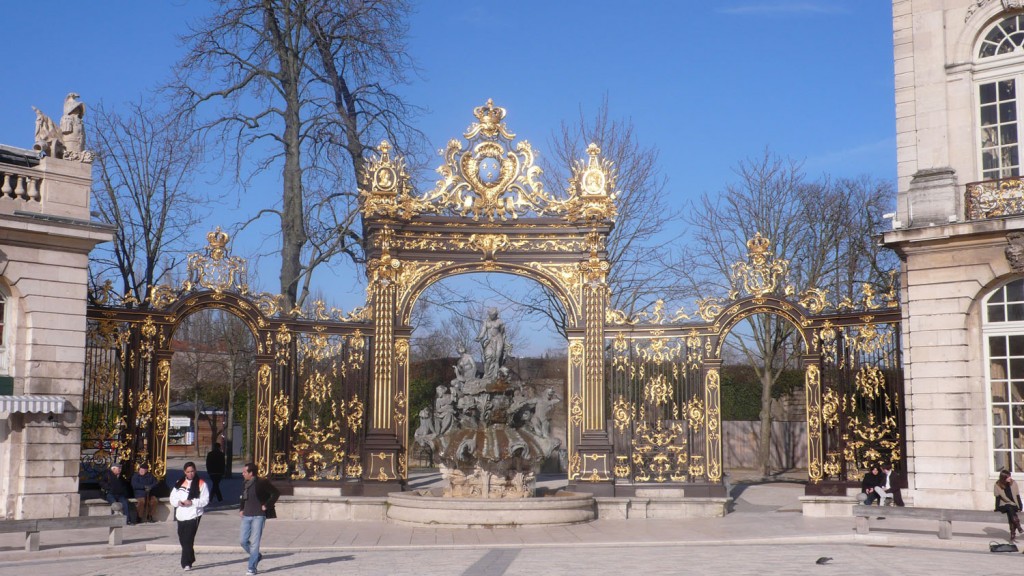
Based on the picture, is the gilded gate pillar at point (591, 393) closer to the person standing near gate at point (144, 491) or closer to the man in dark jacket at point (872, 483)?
the man in dark jacket at point (872, 483)

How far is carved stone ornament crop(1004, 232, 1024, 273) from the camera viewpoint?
15.8m

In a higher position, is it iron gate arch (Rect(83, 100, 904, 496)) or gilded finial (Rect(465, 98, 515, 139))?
gilded finial (Rect(465, 98, 515, 139))

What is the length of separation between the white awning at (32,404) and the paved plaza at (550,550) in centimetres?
180

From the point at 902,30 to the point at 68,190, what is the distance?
13739 mm

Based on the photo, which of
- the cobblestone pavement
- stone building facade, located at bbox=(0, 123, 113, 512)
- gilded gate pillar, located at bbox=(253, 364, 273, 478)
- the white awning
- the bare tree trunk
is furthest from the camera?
the bare tree trunk

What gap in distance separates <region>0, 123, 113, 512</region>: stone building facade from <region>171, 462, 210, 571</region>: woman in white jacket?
3.95 metres

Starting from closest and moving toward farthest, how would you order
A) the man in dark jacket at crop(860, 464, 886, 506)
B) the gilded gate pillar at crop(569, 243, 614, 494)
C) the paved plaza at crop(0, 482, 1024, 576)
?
the paved plaza at crop(0, 482, 1024, 576) → the man in dark jacket at crop(860, 464, 886, 506) → the gilded gate pillar at crop(569, 243, 614, 494)

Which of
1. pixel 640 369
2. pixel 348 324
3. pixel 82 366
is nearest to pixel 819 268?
pixel 640 369

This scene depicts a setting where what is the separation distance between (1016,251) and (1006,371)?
193 centimetres

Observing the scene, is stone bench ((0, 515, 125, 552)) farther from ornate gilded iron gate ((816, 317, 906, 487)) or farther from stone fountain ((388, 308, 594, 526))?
ornate gilded iron gate ((816, 317, 906, 487))

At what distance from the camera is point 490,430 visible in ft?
59.7

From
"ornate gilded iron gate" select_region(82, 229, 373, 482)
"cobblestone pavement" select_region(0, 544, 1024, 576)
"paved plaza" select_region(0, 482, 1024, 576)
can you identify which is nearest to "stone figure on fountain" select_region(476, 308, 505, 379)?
"ornate gilded iron gate" select_region(82, 229, 373, 482)

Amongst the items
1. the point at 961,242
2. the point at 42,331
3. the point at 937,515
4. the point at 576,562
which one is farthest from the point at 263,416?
the point at 961,242

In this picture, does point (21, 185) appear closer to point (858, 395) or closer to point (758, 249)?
point (758, 249)
